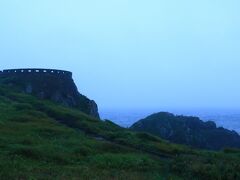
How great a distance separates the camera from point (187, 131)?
8306cm

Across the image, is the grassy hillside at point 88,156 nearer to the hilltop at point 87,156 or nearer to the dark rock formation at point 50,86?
the hilltop at point 87,156

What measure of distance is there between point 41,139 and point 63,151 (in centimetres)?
556

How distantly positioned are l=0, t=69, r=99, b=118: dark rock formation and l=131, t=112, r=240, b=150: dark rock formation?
9.31 meters

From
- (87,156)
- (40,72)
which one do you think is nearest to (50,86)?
(40,72)

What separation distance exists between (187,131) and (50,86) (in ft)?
71.4

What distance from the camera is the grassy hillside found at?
27.1m

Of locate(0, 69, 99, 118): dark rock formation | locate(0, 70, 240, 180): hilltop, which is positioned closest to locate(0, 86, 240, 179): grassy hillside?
locate(0, 70, 240, 180): hilltop

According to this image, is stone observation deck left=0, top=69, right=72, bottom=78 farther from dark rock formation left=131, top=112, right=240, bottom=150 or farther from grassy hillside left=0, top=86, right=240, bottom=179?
grassy hillside left=0, top=86, right=240, bottom=179

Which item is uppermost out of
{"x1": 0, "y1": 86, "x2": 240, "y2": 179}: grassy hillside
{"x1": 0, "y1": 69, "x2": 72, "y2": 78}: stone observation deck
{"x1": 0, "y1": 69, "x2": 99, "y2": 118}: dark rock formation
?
{"x1": 0, "y1": 69, "x2": 72, "y2": 78}: stone observation deck

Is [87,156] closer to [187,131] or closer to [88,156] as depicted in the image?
[88,156]

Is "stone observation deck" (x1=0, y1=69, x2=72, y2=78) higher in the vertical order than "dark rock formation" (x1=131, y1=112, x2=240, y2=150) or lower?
higher

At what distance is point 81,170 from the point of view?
27625 millimetres

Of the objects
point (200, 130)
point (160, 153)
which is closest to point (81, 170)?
point (160, 153)

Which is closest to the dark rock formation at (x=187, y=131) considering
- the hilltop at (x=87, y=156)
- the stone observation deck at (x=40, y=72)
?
the stone observation deck at (x=40, y=72)
